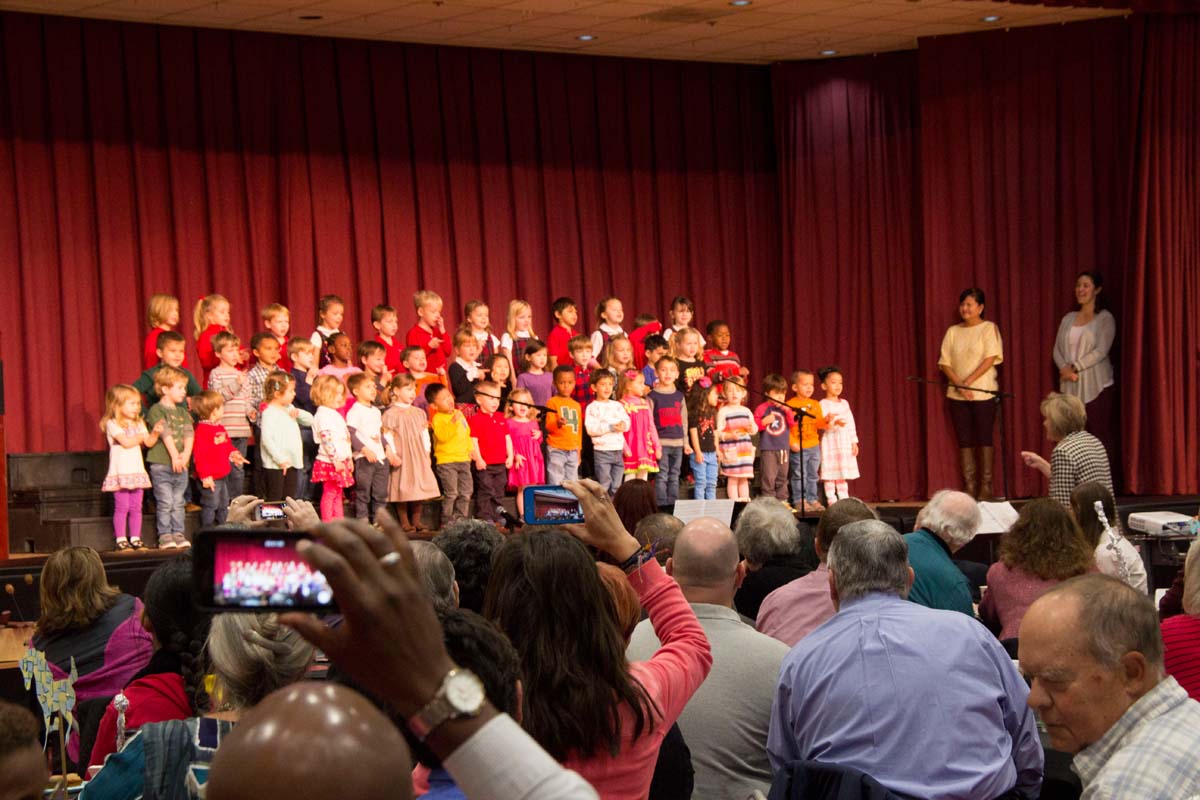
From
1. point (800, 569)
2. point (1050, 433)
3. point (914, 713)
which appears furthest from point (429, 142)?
point (914, 713)

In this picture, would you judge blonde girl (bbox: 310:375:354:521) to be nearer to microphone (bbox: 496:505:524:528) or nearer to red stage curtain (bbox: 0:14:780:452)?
red stage curtain (bbox: 0:14:780:452)

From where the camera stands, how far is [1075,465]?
7.24m

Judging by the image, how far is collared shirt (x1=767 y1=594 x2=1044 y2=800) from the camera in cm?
275

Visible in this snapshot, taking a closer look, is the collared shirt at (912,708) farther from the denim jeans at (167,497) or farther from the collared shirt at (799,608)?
the denim jeans at (167,497)

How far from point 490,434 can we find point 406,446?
0.68 m

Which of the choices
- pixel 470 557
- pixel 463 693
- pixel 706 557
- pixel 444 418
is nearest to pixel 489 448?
pixel 444 418

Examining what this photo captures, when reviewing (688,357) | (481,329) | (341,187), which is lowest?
(688,357)

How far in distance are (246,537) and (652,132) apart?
11.9 m

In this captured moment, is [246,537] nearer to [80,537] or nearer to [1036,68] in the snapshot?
[80,537]

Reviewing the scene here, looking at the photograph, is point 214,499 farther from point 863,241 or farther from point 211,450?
point 863,241

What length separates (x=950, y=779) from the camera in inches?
108

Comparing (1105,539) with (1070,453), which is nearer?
(1105,539)

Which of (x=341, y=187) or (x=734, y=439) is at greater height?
(x=341, y=187)

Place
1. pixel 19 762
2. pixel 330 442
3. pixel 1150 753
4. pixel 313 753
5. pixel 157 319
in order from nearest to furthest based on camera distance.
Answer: pixel 313 753
pixel 19 762
pixel 1150 753
pixel 330 442
pixel 157 319
